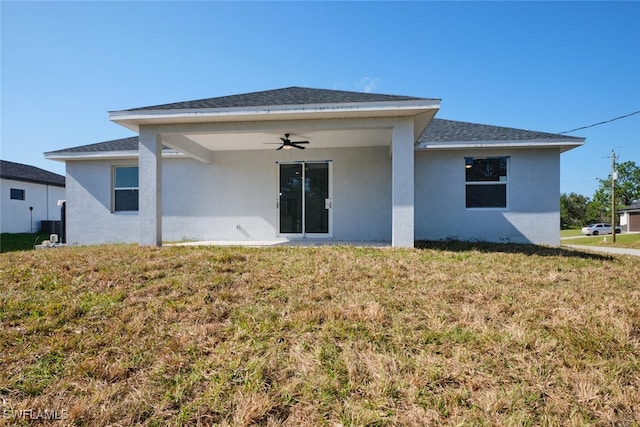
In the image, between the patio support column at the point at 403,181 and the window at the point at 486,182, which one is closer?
the patio support column at the point at 403,181

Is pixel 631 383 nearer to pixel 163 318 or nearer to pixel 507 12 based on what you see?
pixel 163 318

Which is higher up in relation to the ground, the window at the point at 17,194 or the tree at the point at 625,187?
the tree at the point at 625,187

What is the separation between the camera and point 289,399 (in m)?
1.96

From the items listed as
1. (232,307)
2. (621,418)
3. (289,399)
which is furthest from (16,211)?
(621,418)

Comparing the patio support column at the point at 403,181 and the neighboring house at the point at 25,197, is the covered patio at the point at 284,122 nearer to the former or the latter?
the patio support column at the point at 403,181

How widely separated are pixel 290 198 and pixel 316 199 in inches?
32.7

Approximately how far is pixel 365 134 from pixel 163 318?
239 inches

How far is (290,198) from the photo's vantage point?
9102mm

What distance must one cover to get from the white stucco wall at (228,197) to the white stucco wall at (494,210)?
1.22m

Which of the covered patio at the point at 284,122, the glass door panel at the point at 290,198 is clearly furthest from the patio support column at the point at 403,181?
the glass door panel at the point at 290,198

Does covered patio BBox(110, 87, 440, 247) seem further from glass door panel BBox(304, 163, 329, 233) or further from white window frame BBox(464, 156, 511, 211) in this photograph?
white window frame BBox(464, 156, 511, 211)

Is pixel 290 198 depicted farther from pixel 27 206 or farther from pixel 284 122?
pixel 27 206

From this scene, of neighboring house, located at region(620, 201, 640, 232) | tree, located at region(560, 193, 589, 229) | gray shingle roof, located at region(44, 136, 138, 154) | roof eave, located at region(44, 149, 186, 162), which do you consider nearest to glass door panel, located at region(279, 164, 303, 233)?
roof eave, located at region(44, 149, 186, 162)

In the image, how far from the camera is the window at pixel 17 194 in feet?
57.4
